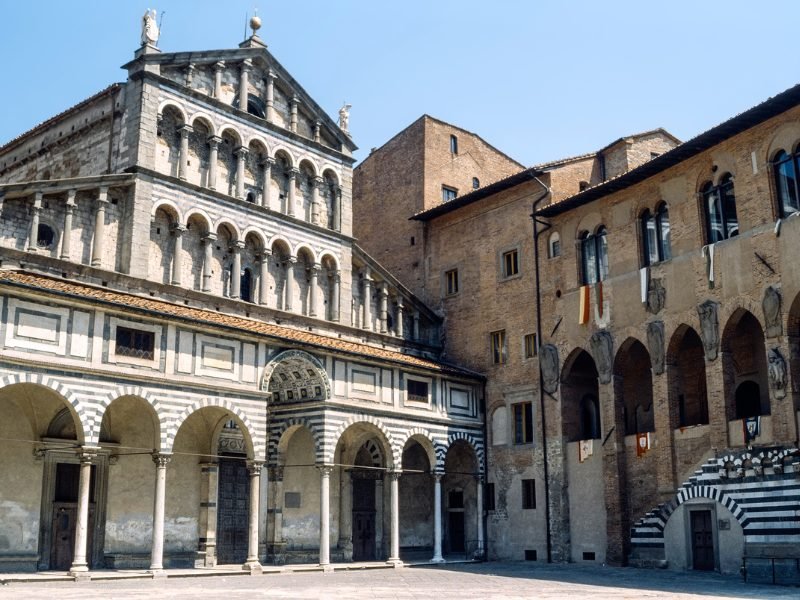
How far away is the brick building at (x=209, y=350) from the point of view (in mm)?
21469

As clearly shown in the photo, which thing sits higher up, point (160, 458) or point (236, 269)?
point (236, 269)

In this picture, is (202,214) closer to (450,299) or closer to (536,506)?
(450,299)

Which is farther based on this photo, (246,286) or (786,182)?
(246,286)

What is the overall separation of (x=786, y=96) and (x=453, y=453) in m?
15.8

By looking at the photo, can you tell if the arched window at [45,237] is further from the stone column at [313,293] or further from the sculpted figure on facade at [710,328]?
the sculpted figure on facade at [710,328]

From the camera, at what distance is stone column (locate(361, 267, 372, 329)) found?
3002cm

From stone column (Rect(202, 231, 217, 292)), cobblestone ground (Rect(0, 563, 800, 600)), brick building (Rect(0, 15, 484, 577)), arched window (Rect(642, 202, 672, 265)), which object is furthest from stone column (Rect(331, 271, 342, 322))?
arched window (Rect(642, 202, 672, 265))

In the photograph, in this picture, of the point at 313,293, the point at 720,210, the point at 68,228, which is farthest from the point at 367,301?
the point at 720,210

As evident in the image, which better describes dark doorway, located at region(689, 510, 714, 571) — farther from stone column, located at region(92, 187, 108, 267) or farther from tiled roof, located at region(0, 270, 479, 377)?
stone column, located at region(92, 187, 108, 267)

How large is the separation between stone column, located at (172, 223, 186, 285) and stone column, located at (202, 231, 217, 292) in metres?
0.78

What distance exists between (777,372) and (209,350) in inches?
530

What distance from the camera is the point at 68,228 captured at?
23000 mm

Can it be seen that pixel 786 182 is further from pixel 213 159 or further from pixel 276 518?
pixel 276 518

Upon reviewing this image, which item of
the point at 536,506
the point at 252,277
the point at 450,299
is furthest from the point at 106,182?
the point at 536,506
